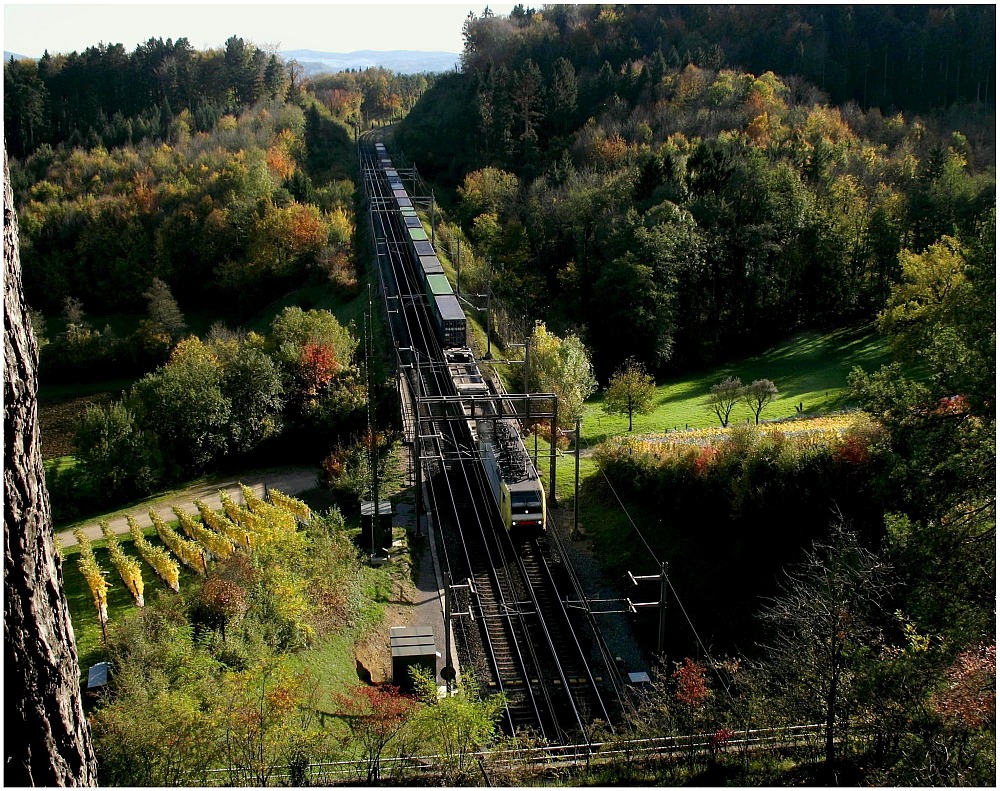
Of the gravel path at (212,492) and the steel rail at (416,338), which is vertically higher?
the steel rail at (416,338)

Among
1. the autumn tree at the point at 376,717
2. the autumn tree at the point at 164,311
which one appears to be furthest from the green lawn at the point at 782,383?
the autumn tree at the point at 164,311

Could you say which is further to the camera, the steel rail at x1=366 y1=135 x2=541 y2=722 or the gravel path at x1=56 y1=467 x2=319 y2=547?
the gravel path at x1=56 y1=467 x2=319 y2=547

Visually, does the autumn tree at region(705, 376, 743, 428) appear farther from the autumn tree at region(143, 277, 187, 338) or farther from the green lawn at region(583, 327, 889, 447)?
the autumn tree at region(143, 277, 187, 338)

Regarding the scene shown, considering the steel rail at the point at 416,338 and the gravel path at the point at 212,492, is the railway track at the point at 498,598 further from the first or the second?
the gravel path at the point at 212,492

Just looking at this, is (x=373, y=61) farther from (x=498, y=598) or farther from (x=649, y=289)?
(x=498, y=598)

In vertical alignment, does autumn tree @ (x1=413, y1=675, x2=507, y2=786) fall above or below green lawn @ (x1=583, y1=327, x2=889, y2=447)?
above

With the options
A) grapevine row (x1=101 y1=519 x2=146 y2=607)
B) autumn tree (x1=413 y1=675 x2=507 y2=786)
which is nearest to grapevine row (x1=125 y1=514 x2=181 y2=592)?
grapevine row (x1=101 y1=519 x2=146 y2=607)

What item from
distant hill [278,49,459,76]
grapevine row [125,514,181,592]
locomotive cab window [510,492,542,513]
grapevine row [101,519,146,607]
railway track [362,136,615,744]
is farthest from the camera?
distant hill [278,49,459,76]
